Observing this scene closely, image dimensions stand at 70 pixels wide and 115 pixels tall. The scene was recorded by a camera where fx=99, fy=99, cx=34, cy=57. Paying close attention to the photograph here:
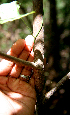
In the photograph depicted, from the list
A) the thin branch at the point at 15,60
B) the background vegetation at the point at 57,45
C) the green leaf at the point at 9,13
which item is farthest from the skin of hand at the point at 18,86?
the background vegetation at the point at 57,45

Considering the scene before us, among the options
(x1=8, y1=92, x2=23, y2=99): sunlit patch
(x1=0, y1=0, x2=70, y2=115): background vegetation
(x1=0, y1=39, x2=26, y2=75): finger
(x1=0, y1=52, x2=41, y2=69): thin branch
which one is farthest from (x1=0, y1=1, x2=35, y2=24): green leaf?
(x1=0, y1=0, x2=70, y2=115): background vegetation

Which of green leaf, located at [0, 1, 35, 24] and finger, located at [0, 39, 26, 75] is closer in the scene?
green leaf, located at [0, 1, 35, 24]

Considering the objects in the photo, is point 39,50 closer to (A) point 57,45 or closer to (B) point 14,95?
(B) point 14,95

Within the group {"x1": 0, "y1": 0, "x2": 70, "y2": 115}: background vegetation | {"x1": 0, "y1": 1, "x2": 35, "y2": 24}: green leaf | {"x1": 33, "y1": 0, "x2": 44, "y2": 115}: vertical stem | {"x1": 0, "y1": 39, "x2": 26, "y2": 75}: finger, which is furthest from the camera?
{"x1": 0, "y1": 0, "x2": 70, "y2": 115}: background vegetation

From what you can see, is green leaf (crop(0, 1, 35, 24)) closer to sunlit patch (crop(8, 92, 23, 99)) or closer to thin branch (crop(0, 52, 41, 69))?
thin branch (crop(0, 52, 41, 69))

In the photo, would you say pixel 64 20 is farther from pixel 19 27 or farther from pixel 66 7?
pixel 19 27

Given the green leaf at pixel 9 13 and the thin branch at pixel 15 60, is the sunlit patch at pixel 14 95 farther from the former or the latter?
the green leaf at pixel 9 13

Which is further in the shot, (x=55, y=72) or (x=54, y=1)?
(x=55, y=72)

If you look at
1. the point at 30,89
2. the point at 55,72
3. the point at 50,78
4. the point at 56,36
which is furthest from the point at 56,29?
the point at 30,89
